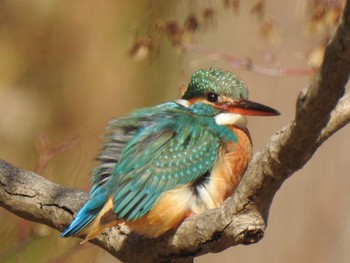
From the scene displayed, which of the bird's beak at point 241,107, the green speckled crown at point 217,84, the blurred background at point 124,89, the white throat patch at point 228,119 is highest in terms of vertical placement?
the green speckled crown at point 217,84

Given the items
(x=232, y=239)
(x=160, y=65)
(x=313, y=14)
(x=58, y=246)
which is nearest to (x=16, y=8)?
(x=160, y=65)

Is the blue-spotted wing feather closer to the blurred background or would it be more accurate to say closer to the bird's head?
the bird's head

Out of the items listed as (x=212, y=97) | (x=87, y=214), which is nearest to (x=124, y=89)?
(x=212, y=97)

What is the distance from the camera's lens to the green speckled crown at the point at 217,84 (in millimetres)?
3434

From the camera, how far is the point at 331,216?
5.07 meters

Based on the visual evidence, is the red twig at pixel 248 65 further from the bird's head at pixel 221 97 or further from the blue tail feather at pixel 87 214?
the blue tail feather at pixel 87 214

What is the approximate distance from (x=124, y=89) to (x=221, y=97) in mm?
1741

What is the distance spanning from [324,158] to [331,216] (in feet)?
0.96

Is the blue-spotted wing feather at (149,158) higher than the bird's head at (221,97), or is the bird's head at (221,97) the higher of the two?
the bird's head at (221,97)

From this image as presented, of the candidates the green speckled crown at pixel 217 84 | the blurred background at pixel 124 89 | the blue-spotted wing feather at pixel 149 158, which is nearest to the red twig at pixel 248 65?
the blurred background at pixel 124 89

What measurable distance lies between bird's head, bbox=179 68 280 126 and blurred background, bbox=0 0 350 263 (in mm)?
1117

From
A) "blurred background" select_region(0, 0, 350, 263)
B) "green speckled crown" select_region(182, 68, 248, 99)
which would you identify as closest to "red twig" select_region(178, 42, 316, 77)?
"blurred background" select_region(0, 0, 350, 263)

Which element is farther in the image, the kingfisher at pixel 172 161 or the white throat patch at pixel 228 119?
the white throat patch at pixel 228 119

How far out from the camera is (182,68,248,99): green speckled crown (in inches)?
135
